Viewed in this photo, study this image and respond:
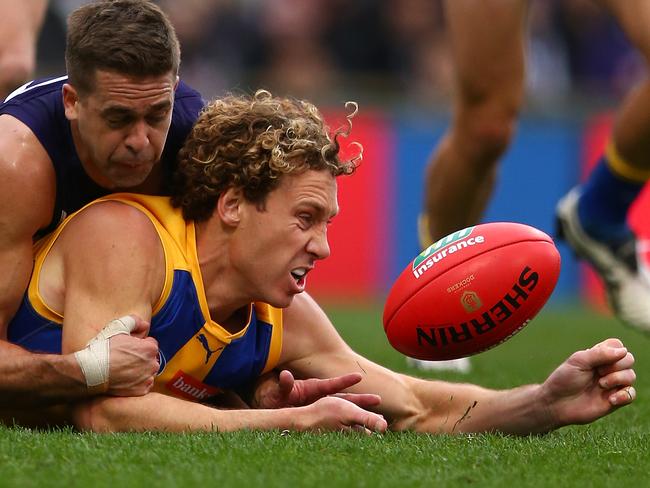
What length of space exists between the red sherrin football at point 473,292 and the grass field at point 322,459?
33cm

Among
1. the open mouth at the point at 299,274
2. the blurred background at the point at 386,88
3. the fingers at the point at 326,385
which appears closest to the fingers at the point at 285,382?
the fingers at the point at 326,385

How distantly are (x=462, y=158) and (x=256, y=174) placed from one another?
215cm

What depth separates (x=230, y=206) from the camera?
4.22 metres

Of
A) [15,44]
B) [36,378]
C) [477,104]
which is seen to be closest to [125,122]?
[36,378]

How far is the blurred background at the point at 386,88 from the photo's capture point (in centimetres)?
1178

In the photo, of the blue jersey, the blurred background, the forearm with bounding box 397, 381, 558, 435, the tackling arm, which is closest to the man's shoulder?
the blue jersey

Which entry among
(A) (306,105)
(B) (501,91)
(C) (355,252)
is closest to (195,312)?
(A) (306,105)

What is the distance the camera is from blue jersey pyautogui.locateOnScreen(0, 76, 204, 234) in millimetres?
4301

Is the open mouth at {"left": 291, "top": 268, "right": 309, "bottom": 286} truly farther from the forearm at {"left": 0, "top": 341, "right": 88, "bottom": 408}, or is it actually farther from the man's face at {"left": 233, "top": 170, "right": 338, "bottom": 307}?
the forearm at {"left": 0, "top": 341, "right": 88, "bottom": 408}

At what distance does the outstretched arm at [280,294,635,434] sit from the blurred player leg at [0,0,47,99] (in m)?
1.84

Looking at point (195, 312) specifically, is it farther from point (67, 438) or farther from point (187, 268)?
point (67, 438)

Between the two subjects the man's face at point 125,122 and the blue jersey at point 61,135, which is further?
the blue jersey at point 61,135

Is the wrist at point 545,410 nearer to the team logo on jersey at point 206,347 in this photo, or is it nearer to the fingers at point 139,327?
the team logo on jersey at point 206,347

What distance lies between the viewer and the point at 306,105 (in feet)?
14.5
